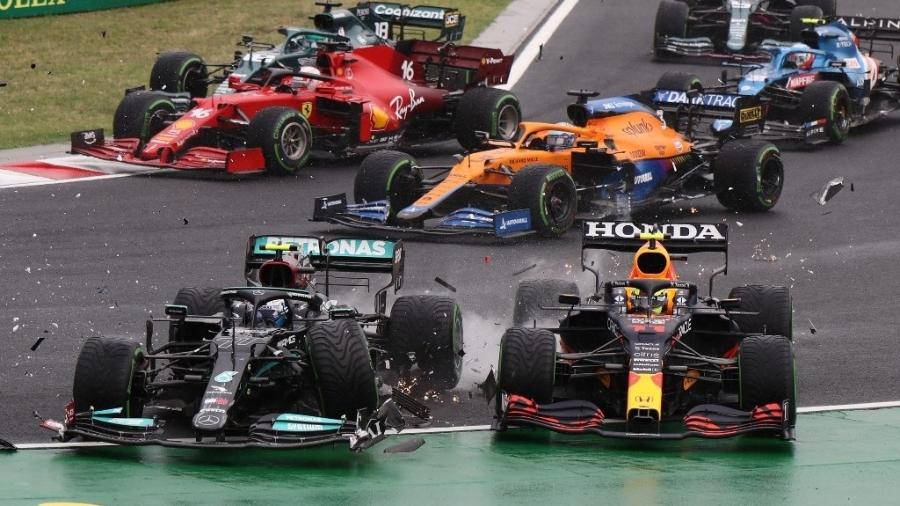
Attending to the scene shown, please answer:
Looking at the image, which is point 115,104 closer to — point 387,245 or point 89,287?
point 89,287

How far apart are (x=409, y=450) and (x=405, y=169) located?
377 inches

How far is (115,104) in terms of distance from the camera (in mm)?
33406

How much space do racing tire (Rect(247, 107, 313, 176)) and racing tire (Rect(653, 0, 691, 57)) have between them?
1317 centimetres

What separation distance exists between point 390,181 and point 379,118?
4.85 m

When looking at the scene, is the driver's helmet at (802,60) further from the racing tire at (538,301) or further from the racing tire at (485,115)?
the racing tire at (538,301)

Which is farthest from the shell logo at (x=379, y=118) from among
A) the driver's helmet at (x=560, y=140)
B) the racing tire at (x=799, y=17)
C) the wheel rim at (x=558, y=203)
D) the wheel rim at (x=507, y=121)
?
the racing tire at (x=799, y=17)

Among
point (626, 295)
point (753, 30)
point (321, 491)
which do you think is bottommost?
point (321, 491)

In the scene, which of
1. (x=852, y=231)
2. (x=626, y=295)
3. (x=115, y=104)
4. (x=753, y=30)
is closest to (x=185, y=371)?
(x=626, y=295)

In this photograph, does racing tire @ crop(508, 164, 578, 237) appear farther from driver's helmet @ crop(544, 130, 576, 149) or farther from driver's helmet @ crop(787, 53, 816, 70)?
driver's helmet @ crop(787, 53, 816, 70)

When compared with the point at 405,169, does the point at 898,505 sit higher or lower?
lower

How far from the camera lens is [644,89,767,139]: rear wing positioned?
26.8 metres

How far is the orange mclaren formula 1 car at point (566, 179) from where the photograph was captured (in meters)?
22.8

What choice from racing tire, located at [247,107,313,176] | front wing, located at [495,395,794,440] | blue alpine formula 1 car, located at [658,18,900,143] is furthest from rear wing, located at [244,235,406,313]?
blue alpine formula 1 car, located at [658,18,900,143]

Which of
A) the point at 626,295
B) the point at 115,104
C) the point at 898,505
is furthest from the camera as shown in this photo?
the point at 115,104
